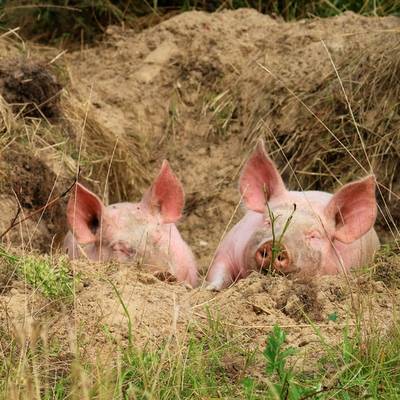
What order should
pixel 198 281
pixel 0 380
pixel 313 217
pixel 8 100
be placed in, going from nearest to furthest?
pixel 0 380, pixel 313 217, pixel 198 281, pixel 8 100

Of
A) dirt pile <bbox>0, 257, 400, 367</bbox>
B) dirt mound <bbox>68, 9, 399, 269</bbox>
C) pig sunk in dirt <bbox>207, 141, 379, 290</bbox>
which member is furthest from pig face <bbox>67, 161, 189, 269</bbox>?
dirt mound <bbox>68, 9, 399, 269</bbox>

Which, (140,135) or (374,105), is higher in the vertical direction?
(374,105)

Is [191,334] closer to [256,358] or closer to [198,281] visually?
[256,358]

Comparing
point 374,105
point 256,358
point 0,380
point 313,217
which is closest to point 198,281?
point 313,217

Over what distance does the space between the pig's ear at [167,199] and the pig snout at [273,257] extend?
2.71 ft

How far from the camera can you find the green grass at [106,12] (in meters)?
9.57

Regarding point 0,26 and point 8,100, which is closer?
point 8,100

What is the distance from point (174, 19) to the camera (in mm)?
9156

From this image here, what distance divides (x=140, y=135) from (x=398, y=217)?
1.99m

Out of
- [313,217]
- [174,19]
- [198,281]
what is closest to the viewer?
[313,217]

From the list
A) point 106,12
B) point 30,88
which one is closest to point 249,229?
point 30,88

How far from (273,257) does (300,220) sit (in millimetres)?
484

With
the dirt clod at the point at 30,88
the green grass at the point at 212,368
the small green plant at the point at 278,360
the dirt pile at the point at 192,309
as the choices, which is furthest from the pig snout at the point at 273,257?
the dirt clod at the point at 30,88

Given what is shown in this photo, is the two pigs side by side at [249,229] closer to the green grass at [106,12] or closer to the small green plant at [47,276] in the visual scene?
the small green plant at [47,276]
